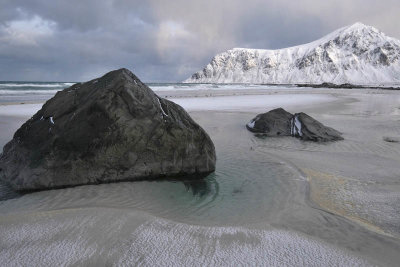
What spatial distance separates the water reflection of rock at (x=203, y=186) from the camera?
13.3 ft

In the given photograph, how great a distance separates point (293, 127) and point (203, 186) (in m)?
5.08

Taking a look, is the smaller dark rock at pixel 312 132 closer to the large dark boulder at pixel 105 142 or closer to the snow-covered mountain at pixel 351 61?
the large dark boulder at pixel 105 142

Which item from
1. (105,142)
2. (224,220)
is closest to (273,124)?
(105,142)

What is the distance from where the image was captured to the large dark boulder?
4.15m

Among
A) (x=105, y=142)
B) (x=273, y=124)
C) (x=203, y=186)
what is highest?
(x=105, y=142)

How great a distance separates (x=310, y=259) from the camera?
2.44m

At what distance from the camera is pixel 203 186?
4348 mm

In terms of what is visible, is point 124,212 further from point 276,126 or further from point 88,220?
point 276,126

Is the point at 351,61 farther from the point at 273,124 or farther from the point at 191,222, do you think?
the point at 191,222

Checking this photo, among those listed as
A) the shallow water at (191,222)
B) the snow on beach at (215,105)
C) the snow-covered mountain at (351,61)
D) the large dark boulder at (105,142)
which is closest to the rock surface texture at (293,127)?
the shallow water at (191,222)

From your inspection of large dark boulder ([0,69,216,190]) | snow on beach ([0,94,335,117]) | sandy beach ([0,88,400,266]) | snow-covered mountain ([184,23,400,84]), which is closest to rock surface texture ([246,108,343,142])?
sandy beach ([0,88,400,266])

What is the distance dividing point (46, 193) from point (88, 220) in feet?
3.89

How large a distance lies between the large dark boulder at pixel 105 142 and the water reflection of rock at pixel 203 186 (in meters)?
0.24

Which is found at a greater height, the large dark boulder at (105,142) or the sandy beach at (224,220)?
the large dark boulder at (105,142)
